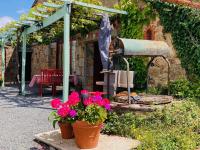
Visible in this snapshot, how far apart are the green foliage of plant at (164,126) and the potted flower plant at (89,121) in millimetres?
691

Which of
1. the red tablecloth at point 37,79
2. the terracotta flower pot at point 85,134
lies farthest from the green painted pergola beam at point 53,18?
the terracotta flower pot at point 85,134

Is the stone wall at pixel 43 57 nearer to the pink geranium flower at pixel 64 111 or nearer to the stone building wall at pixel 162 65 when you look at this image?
the stone building wall at pixel 162 65

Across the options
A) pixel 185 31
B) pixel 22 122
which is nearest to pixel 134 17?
pixel 185 31

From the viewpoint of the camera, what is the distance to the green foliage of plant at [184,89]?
23.9 ft

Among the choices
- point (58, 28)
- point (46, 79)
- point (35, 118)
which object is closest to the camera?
point (35, 118)

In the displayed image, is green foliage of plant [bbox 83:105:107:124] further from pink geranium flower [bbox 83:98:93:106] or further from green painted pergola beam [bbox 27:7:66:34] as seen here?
green painted pergola beam [bbox 27:7:66:34]

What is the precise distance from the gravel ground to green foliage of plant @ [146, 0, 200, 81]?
3.82 m

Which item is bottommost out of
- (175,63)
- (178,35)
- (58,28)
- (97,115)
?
(97,115)

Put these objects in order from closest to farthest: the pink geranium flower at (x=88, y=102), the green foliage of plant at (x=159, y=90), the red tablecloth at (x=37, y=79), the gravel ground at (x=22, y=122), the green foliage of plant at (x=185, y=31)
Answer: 1. the pink geranium flower at (x=88, y=102)
2. the gravel ground at (x=22, y=122)
3. the green foliage of plant at (x=185, y=31)
4. the green foliage of plant at (x=159, y=90)
5. the red tablecloth at (x=37, y=79)

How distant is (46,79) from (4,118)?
149 inches

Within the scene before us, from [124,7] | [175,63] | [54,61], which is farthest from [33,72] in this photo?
[175,63]

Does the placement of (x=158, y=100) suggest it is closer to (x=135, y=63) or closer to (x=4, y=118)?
(x=135, y=63)

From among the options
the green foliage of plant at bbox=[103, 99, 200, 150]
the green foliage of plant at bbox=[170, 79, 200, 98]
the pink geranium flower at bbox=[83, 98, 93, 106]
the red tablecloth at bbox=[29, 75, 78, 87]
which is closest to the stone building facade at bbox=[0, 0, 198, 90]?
the green foliage of plant at bbox=[170, 79, 200, 98]

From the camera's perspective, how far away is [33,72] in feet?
60.8
